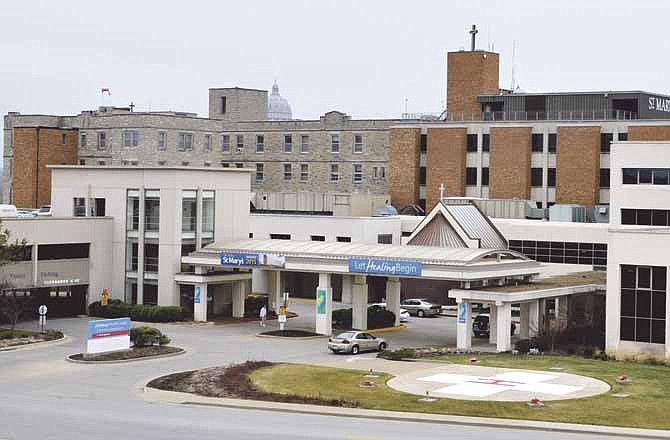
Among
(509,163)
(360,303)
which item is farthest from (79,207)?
(509,163)

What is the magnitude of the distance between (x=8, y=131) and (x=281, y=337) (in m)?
69.8

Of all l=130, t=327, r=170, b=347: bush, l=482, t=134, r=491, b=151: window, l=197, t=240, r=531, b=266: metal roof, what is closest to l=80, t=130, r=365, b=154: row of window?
l=482, t=134, r=491, b=151: window

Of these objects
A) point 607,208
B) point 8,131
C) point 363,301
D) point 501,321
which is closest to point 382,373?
point 501,321

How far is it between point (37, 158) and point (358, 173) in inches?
1217

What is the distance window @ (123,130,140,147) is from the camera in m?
114

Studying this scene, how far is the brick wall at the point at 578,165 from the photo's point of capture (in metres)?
93.7

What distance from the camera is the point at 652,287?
197 feet

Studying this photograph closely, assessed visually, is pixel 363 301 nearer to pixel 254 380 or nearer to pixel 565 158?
pixel 254 380

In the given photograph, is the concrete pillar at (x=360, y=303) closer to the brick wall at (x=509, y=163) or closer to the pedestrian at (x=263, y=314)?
the pedestrian at (x=263, y=314)

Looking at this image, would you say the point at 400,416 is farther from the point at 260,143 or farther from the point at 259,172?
the point at 260,143

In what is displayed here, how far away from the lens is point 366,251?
71.1m

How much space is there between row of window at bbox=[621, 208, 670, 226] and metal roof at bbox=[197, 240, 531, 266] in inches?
250

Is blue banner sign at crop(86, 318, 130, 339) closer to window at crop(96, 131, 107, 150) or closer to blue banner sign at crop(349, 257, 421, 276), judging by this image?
blue banner sign at crop(349, 257, 421, 276)

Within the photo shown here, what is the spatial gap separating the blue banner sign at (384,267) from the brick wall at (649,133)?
31773 millimetres
